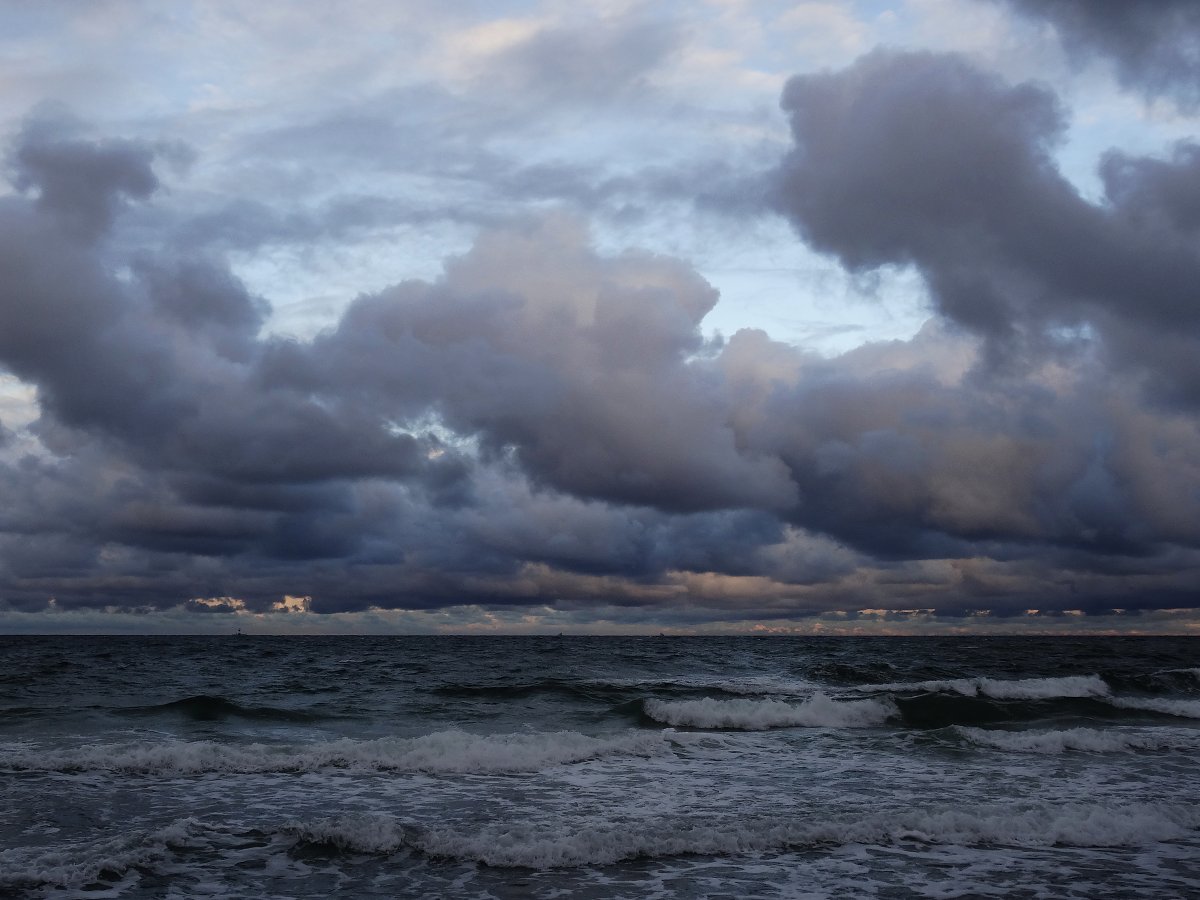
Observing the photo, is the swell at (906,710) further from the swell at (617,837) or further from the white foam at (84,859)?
the white foam at (84,859)

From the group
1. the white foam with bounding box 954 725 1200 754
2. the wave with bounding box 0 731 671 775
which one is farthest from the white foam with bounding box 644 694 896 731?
the wave with bounding box 0 731 671 775

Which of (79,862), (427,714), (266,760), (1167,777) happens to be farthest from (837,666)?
(79,862)

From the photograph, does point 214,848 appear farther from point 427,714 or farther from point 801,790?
point 427,714

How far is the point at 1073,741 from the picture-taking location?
24203mm

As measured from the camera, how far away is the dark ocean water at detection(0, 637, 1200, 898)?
1188 centimetres

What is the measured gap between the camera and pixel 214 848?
13.1 m

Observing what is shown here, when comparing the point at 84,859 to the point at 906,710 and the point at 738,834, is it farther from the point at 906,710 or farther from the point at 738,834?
the point at 906,710

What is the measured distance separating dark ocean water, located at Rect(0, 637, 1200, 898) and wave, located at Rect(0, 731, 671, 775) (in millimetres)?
72

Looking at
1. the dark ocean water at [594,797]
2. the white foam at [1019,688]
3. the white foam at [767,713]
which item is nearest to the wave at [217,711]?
the dark ocean water at [594,797]

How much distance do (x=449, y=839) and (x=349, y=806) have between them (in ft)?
12.4

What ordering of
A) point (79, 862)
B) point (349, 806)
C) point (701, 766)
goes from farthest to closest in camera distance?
point (701, 766) < point (349, 806) < point (79, 862)

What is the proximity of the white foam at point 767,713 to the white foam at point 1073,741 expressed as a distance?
4.95 meters

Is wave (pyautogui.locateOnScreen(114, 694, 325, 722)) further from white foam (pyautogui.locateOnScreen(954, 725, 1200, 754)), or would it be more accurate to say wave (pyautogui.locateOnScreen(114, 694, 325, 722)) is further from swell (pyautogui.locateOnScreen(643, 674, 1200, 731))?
white foam (pyautogui.locateOnScreen(954, 725, 1200, 754))

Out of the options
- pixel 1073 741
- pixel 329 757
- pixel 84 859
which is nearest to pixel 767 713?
pixel 1073 741
